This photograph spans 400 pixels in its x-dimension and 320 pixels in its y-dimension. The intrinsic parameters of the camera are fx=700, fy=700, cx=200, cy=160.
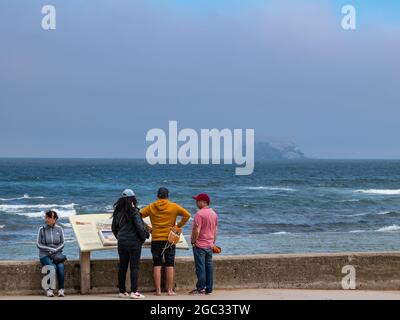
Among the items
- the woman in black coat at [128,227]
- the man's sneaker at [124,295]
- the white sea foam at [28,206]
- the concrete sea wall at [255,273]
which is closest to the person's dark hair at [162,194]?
the woman in black coat at [128,227]

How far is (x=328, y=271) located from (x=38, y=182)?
73.5 m

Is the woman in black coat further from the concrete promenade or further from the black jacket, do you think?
the concrete promenade

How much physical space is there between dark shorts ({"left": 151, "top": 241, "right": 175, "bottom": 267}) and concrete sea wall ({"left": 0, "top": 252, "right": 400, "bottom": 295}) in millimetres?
535

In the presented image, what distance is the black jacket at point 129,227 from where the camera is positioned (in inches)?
352

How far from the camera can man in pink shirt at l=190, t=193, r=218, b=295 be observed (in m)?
9.30

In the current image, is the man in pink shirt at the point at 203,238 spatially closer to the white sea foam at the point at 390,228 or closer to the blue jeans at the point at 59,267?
the blue jeans at the point at 59,267

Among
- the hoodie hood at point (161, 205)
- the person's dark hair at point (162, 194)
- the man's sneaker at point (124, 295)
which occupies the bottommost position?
the man's sneaker at point (124, 295)

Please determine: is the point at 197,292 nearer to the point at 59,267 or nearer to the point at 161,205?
the point at 161,205

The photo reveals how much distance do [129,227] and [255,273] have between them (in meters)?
2.27

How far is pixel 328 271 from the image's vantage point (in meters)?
10.5

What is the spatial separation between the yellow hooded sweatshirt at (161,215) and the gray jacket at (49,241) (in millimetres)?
1248

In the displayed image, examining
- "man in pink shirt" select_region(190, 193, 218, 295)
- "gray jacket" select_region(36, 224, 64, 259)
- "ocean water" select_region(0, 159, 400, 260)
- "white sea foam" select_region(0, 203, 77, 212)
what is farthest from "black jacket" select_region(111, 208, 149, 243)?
"white sea foam" select_region(0, 203, 77, 212)

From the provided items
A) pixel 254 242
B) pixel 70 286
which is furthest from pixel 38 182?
pixel 70 286

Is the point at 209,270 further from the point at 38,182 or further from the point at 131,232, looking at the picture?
the point at 38,182
